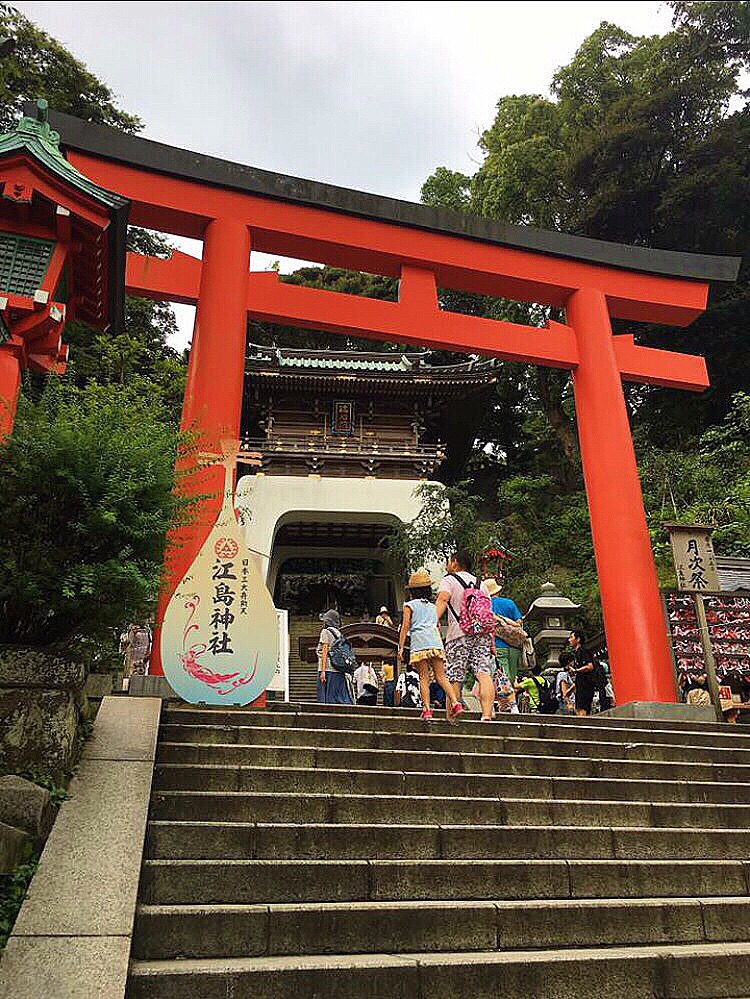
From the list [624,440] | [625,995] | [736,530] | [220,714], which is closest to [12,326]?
[220,714]

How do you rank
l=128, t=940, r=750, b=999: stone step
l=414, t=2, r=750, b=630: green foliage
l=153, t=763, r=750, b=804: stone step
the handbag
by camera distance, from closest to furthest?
l=128, t=940, r=750, b=999: stone step
l=153, t=763, r=750, b=804: stone step
the handbag
l=414, t=2, r=750, b=630: green foliage

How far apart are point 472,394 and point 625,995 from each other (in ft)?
56.5

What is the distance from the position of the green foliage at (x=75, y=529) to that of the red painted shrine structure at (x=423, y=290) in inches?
133

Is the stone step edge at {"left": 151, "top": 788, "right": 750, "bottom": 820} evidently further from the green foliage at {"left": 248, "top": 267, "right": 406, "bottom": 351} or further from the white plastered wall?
the green foliage at {"left": 248, "top": 267, "right": 406, "bottom": 351}

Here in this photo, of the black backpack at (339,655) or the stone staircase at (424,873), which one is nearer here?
the stone staircase at (424,873)

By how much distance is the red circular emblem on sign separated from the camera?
5.68 meters

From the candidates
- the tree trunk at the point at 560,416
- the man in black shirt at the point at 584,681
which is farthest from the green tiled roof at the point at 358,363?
the man in black shirt at the point at 584,681

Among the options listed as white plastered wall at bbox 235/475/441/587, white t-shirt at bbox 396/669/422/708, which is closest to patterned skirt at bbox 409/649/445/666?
white t-shirt at bbox 396/669/422/708

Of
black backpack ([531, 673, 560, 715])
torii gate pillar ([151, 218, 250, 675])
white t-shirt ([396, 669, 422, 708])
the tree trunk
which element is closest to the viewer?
torii gate pillar ([151, 218, 250, 675])

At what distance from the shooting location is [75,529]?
11.8ft

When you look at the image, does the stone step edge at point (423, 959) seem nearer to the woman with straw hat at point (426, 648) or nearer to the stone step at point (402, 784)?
the stone step at point (402, 784)

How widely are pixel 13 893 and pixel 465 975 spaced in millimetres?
1645

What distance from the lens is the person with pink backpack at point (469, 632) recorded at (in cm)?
593

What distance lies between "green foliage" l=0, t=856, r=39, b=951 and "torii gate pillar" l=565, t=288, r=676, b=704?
6895 millimetres
